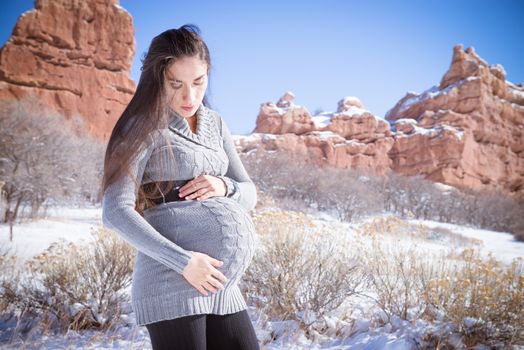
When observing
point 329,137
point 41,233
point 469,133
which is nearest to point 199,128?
point 41,233

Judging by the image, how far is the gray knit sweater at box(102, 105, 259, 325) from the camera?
986 millimetres

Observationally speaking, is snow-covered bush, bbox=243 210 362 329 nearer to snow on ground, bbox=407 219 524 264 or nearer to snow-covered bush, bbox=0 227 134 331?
snow-covered bush, bbox=0 227 134 331

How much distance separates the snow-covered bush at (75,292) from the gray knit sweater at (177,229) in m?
2.69

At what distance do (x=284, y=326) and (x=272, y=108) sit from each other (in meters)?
55.4

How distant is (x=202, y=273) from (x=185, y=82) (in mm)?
719

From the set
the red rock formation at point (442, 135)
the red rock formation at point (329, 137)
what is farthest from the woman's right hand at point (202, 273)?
the red rock formation at point (329, 137)

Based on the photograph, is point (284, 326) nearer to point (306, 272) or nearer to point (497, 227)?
point (306, 272)

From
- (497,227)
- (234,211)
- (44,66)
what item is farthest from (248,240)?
(44,66)

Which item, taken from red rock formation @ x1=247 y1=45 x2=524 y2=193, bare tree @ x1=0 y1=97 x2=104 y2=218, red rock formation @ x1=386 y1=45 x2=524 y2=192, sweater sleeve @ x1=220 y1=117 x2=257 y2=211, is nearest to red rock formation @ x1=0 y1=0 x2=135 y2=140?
red rock formation @ x1=247 y1=45 x2=524 y2=193

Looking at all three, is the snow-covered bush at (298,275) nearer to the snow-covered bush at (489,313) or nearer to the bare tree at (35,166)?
the snow-covered bush at (489,313)

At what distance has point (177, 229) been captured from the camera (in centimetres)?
110

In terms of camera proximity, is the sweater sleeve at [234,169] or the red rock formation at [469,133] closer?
the sweater sleeve at [234,169]

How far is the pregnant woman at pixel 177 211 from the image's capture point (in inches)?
39.4

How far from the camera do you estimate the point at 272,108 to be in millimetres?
56719
